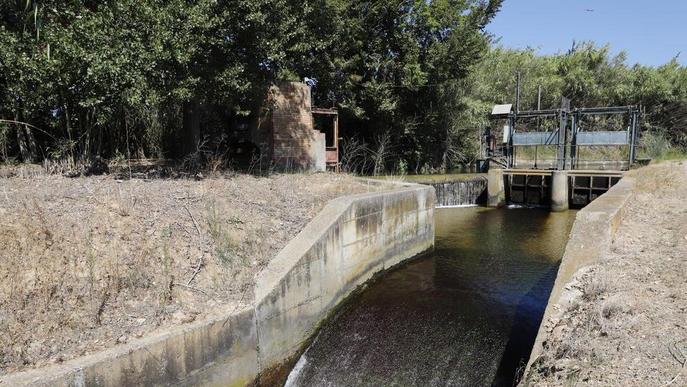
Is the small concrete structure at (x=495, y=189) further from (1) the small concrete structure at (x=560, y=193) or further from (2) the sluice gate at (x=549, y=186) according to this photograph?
(1) the small concrete structure at (x=560, y=193)

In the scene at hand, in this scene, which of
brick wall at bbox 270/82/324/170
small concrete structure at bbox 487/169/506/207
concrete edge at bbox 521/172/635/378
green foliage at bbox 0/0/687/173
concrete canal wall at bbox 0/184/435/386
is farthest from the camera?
small concrete structure at bbox 487/169/506/207

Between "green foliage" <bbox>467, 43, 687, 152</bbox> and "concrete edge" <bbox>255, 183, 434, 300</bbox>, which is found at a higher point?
"green foliage" <bbox>467, 43, 687, 152</bbox>

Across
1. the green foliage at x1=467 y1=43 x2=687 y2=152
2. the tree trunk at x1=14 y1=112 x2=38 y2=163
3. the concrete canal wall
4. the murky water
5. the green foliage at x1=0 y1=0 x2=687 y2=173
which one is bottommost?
the murky water

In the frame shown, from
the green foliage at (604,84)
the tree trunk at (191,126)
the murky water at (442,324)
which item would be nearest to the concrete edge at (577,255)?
the murky water at (442,324)

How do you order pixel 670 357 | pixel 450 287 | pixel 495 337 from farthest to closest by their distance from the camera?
pixel 450 287 < pixel 495 337 < pixel 670 357

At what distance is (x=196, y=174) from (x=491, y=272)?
640 centimetres

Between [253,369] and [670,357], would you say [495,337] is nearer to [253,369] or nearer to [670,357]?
[670,357]

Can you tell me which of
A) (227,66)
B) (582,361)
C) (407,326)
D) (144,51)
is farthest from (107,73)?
(582,361)

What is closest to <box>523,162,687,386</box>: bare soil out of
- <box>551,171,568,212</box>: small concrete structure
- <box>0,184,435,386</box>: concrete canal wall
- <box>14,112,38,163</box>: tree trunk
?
<box>0,184,435,386</box>: concrete canal wall

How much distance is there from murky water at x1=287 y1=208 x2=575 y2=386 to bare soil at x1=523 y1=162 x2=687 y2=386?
1.28 meters

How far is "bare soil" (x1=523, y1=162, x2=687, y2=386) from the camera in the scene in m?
3.38

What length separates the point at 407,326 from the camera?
6230 mm

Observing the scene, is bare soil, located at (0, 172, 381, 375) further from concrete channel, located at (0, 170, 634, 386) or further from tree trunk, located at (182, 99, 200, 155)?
tree trunk, located at (182, 99, 200, 155)

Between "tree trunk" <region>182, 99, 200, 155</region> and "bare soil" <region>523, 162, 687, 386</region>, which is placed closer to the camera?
"bare soil" <region>523, 162, 687, 386</region>
